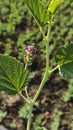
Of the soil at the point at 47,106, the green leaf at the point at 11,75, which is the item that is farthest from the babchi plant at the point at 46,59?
the soil at the point at 47,106

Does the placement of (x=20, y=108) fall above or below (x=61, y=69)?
below

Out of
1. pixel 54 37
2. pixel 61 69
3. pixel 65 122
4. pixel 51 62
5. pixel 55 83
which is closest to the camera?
pixel 61 69

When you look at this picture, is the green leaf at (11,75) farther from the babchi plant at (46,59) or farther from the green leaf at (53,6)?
the green leaf at (53,6)

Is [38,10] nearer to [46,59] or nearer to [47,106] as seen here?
[46,59]

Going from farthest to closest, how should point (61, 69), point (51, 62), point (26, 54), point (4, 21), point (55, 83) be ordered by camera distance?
point (4, 21) < point (51, 62) < point (55, 83) < point (26, 54) < point (61, 69)

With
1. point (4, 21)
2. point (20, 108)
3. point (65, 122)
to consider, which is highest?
point (4, 21)

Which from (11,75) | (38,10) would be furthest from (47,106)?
(38,10)

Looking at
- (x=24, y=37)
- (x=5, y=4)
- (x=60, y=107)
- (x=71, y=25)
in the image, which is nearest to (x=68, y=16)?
(x=71, y=25)

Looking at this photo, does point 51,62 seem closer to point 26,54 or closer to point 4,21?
point 4,21
